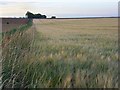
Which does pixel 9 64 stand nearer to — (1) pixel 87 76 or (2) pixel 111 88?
(1) pixel 87 76

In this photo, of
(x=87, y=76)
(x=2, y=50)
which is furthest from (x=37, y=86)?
(x=2, y=50)

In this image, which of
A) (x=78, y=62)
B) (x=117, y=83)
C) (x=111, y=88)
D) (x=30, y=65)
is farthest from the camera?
(x=78, y=62)

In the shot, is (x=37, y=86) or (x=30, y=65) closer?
(x=37, y=86)

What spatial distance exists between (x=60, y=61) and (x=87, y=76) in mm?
971

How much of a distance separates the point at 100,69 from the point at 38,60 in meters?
0.95

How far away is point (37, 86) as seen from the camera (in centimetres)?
286

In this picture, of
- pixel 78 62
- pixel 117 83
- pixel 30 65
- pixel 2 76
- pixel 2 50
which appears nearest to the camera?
pixel 117 83

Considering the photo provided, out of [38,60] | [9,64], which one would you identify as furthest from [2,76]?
[38,60]

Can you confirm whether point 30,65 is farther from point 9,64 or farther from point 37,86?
point 37,86

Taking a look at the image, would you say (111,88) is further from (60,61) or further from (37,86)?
(60,61)

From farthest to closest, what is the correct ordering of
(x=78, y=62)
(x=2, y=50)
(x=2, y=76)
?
(x=2, y=50), (x=78, y=62), (x=2, y=76)

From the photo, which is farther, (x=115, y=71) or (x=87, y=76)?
(x=115, y=71)

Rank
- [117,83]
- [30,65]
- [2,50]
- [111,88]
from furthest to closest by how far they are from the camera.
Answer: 1. [2,50]
2. [30,65]
3. [117,83]
4. [111,88]

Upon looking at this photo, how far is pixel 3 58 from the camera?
4.13 metres
